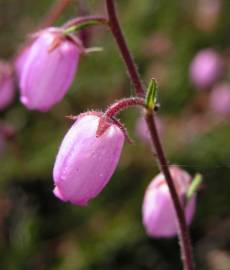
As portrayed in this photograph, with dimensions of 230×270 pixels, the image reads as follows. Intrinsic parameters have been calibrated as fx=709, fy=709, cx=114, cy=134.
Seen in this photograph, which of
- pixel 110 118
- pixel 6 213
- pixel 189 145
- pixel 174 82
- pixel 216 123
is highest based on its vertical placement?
pixel 174 82

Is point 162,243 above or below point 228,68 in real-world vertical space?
below

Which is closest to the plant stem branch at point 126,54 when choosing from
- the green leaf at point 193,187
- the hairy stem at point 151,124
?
the hairy stem at point 151,124

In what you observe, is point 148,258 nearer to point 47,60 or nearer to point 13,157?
point 13,157

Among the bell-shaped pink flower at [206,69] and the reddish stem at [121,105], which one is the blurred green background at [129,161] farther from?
the reddish stem at [121,105]


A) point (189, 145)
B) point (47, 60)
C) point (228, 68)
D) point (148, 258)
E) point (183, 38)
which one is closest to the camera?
point (47, 60)

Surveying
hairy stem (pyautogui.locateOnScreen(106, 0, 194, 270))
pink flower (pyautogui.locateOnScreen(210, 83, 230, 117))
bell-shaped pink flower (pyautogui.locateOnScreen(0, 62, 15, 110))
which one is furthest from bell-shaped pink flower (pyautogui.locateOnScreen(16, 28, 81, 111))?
pink flower (pyautogui.locateOnScreen(210, 83, 230, 117))

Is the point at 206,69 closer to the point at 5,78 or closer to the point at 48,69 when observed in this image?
the point at 5,78

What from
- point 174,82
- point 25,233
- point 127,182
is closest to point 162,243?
point 127,182
